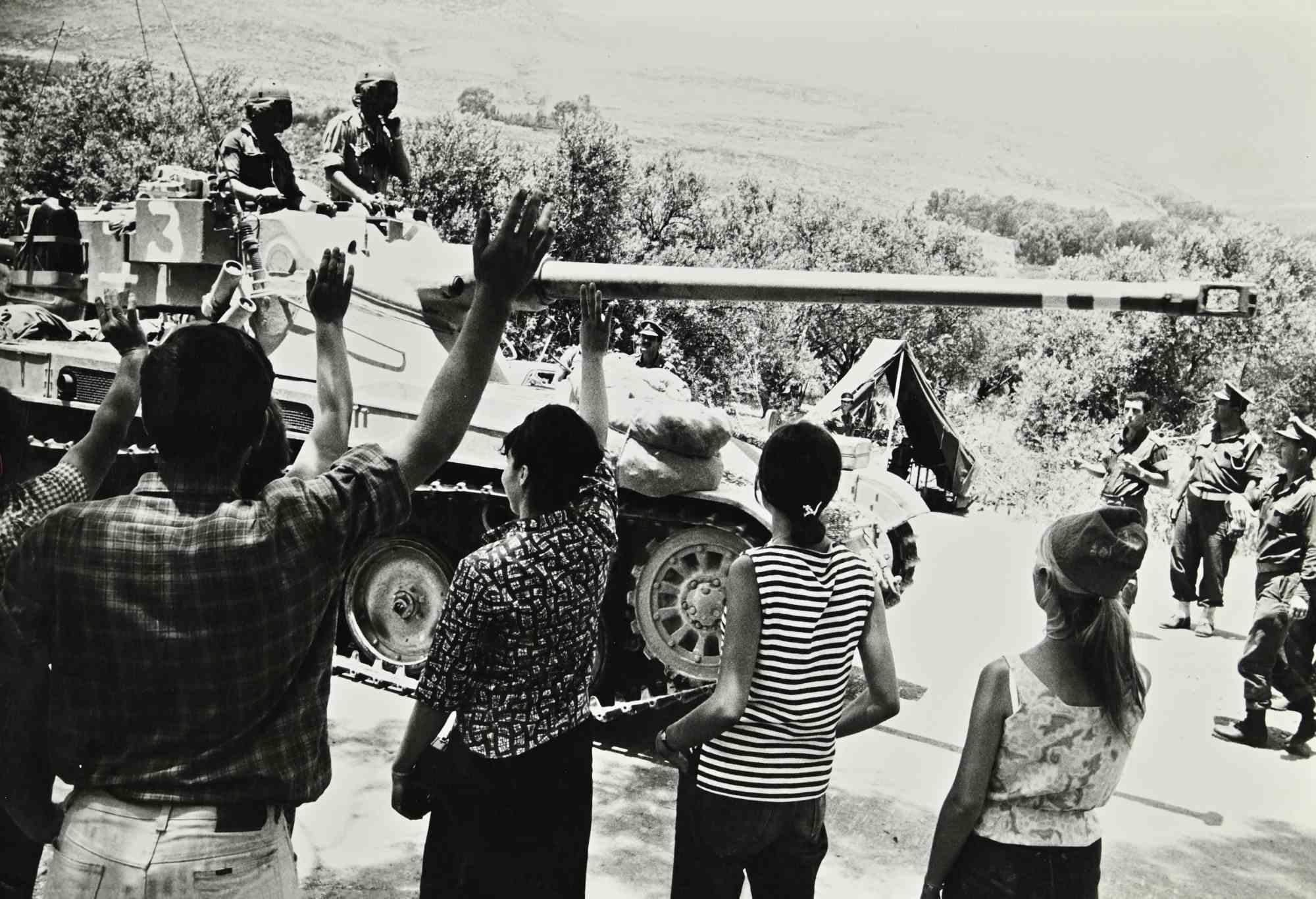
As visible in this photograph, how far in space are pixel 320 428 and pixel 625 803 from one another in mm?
3436

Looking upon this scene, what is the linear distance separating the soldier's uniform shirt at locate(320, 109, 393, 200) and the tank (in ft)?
1.47

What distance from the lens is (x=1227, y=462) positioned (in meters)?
8.65

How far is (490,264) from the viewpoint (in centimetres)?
223

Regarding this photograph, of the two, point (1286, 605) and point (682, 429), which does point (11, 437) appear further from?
point (1286, 605)

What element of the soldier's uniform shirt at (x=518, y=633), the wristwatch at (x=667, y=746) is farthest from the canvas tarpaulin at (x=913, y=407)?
the soldier's uniform shirt at (x=518, y=633)

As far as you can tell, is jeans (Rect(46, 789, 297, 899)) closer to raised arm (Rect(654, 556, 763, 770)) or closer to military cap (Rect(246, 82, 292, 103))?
raised arm (Rect(654, 556, 763, 770))

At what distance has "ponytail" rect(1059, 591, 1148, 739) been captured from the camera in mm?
2693

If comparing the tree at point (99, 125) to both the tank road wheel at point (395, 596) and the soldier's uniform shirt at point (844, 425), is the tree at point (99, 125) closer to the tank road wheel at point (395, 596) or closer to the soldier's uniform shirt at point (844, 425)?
the tank road wheel at point (395, 596)

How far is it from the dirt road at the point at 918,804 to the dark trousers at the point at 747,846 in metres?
1.67

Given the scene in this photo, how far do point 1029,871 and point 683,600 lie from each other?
11.6 feet

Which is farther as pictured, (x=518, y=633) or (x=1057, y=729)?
(x=518, y=633)

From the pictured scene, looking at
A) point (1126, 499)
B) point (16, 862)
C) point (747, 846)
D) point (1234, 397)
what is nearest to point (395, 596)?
point (16, 862)

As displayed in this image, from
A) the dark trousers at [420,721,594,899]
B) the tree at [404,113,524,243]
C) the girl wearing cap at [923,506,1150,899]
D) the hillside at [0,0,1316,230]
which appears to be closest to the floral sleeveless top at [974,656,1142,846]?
the girl wearing cap at [923,506,1150,899]

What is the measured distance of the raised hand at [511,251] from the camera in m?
2.22
